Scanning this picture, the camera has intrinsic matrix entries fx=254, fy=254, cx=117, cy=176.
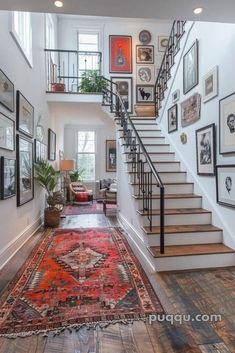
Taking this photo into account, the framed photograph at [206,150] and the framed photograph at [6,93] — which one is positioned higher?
the framed photograph at [6,93]

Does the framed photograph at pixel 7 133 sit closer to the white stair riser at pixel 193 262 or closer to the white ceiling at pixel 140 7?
the white ceiling at pixel 140 7

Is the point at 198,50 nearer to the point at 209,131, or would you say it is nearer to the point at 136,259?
the point at 209,131

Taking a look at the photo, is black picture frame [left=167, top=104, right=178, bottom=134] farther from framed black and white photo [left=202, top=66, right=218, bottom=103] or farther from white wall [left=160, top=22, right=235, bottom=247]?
framed black and white photo [left=202, top=66, right=218, bottom=103]

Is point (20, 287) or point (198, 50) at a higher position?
point (198, 50)

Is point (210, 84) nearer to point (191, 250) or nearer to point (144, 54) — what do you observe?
point (191, 250)

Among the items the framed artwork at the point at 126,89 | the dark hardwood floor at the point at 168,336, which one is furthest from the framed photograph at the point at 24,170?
the framed artwork at the point at 126,89

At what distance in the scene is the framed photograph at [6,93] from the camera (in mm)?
3115

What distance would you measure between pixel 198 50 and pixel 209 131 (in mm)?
1478

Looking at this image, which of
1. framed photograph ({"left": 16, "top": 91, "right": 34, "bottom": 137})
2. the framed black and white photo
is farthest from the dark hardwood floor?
the framed black and white photo

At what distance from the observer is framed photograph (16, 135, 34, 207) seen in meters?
3.86

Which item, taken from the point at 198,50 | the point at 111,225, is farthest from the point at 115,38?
the point at 111,225

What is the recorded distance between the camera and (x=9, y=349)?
5.57ft

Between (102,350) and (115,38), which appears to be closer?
(102,350)

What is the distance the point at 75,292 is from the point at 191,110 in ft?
11.0
